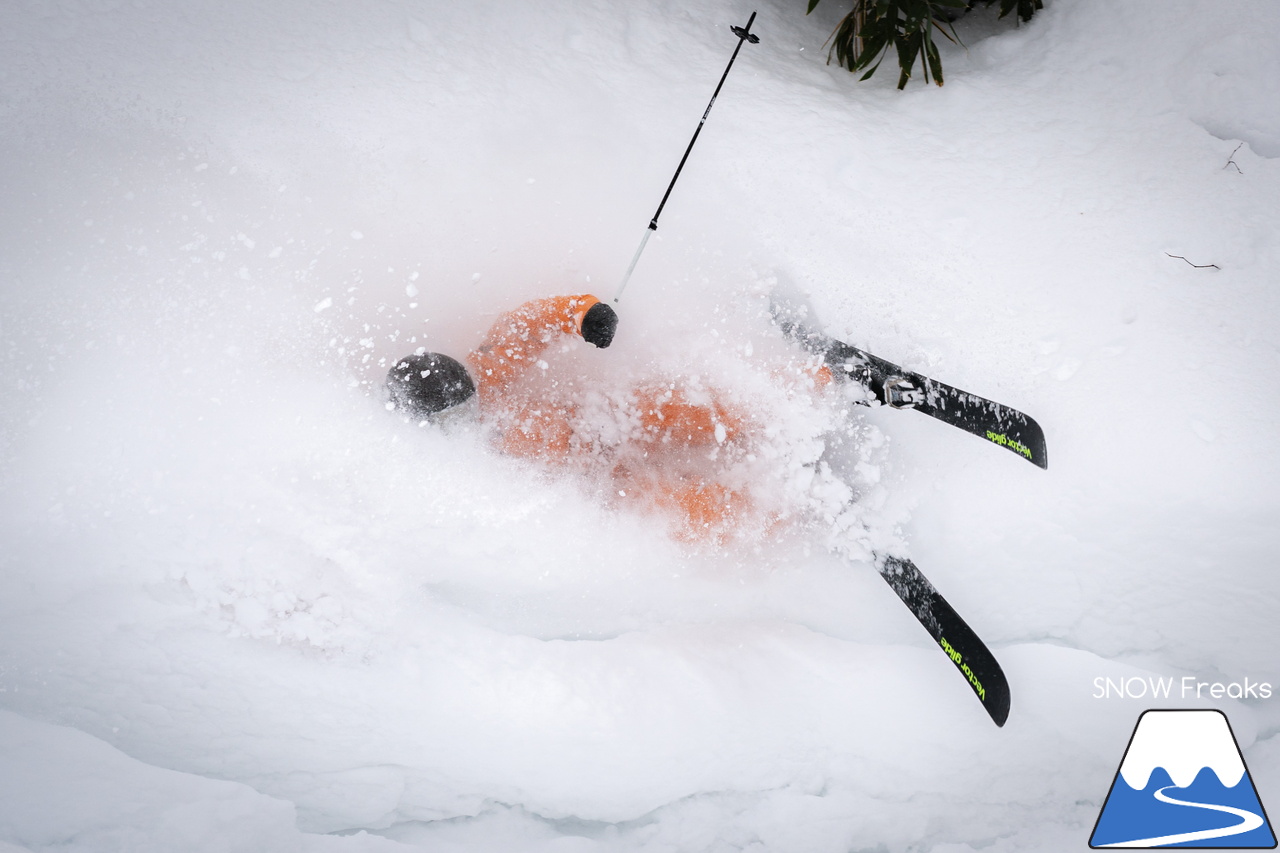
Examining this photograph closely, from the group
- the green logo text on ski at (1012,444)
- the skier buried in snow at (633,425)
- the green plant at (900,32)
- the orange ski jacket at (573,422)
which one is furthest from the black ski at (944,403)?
the green plant at (900,32)

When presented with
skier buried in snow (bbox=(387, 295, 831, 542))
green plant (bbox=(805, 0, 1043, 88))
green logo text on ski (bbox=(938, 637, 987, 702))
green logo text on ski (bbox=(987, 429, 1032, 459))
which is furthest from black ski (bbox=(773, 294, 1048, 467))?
green plant (bbox=(805, 0, 1043, 88))

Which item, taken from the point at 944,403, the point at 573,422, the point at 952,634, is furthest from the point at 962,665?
the point at 573,422

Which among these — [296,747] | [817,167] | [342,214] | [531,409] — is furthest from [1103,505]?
[342,214]

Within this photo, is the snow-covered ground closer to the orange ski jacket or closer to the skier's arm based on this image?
the orange ski jacket

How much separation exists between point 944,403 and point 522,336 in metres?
1.43

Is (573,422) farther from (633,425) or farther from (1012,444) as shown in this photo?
(1012,444)

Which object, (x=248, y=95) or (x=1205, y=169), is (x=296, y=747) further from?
(x=1205, y=169)

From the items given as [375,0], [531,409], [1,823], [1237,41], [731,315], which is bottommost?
[1,823]

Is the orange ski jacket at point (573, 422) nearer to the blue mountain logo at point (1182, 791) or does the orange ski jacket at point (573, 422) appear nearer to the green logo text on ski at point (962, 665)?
the green logo text on ski at point (962, 665)

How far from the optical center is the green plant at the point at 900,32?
235cm

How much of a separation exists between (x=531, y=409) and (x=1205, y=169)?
2.57 meters

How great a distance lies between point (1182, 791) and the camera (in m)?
1.95

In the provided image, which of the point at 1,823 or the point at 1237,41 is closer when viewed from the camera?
the point at 1,823

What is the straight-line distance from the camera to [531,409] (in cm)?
226
